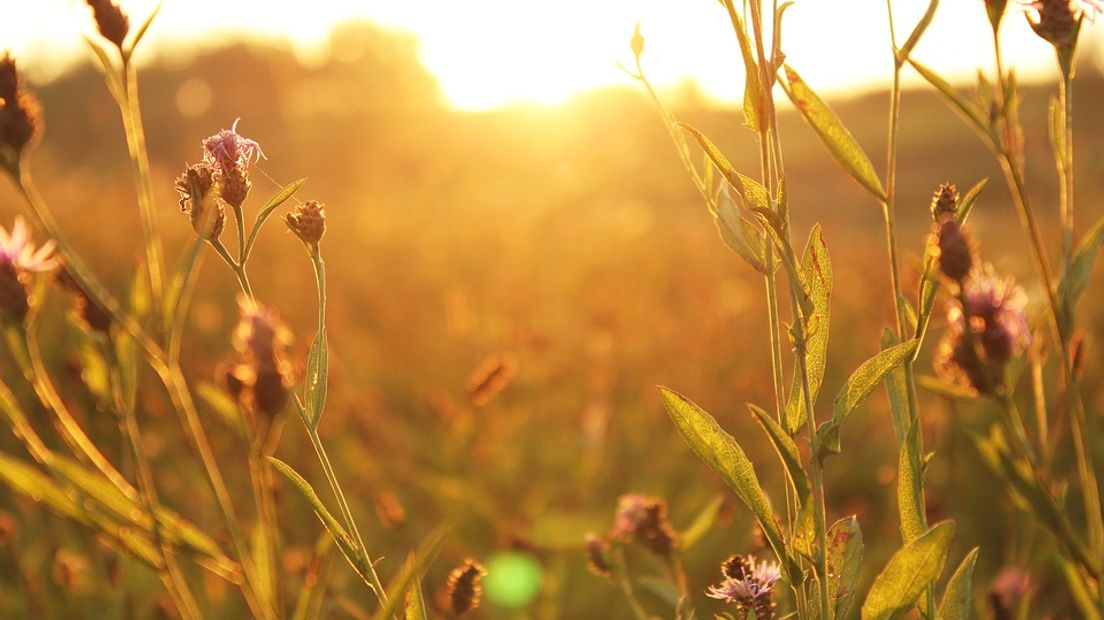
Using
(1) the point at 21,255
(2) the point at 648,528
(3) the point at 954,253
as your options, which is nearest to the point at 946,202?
(3) the point at 954,253

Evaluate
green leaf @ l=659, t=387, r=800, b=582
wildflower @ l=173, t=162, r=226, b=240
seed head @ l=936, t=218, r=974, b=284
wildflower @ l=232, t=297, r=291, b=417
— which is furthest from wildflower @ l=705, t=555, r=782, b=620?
wildflower @ l=173, t=162, r=226, b=240

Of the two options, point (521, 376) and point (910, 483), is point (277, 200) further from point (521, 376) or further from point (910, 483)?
point (521, 376)

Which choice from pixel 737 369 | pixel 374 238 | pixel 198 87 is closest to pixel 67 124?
pixel 198 87

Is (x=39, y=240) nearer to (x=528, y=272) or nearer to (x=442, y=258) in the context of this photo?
(x=442, y=258)

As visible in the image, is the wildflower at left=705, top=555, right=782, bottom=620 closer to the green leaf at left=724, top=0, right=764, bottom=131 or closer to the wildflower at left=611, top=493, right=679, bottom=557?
the wildflower at left=611, top=493, right=679, bottom=557

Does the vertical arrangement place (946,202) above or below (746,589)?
above

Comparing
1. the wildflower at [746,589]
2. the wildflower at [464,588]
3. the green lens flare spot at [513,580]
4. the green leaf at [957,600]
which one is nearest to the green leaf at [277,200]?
the wildflower at [464,588]
